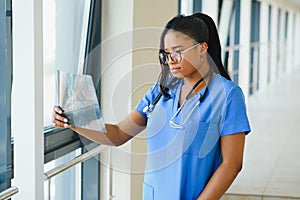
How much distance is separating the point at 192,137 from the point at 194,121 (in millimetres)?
39

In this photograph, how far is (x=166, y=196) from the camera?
1566 mm

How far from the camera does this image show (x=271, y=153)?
3824 mm

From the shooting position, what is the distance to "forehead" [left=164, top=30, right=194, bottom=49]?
Answer: 1.47 m

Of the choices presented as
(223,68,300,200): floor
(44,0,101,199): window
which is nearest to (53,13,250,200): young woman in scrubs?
(44,0,101,199): window

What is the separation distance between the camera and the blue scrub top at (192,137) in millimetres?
1499

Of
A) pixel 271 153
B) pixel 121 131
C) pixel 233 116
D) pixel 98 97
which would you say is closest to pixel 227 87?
pixel 233 116

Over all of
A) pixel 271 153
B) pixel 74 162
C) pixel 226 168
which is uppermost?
pixel 226 168

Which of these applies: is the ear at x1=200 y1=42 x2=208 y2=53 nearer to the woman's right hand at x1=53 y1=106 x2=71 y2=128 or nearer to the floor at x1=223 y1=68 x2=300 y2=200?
the woman's right hand at x1=53 y1=106 x2=71 y2=128

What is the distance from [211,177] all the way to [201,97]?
196 mm

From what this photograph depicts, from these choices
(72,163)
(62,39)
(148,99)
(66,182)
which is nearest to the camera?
(148,99)

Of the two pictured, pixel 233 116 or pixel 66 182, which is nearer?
pixel 233 116

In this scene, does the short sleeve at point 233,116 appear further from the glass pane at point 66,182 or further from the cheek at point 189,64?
the glass pane at point 66,182

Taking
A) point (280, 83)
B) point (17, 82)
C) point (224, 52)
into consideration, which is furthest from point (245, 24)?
point (17, 82)

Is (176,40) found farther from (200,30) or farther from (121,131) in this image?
(121,131)
